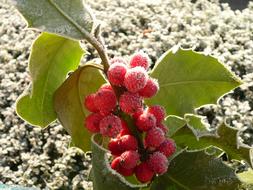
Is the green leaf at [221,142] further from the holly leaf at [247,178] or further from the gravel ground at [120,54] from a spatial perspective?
the gravel ground at [120,54]

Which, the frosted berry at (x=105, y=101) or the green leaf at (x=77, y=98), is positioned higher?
the frosted berry at (x=105, y=101)

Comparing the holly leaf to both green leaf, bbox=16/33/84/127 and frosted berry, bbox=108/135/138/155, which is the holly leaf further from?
green leaf, bbox=16/33/84/127

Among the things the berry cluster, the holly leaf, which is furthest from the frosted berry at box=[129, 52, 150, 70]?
the holly leaf

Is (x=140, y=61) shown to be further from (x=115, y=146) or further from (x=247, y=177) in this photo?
(x=247, y=177)

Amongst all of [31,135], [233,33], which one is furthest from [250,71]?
[31,135]

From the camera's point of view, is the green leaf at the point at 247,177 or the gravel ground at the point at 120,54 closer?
the green leaf at the point at 247,177

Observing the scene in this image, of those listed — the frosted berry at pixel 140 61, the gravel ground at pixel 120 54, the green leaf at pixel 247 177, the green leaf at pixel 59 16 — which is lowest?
the gravel ground at pixel 120 54

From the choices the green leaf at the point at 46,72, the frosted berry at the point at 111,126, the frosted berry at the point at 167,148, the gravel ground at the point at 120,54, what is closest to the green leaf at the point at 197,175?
the frosted berry at the point at 167,148

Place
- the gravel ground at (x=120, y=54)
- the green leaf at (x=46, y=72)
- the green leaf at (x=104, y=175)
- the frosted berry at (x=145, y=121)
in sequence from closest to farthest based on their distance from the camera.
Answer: the green leaf at (x=104, y=175), the frosted berry at (x=145, y=121), the green leaf at (x=46, y=72), the gravel ground at (x=120, y=54)
